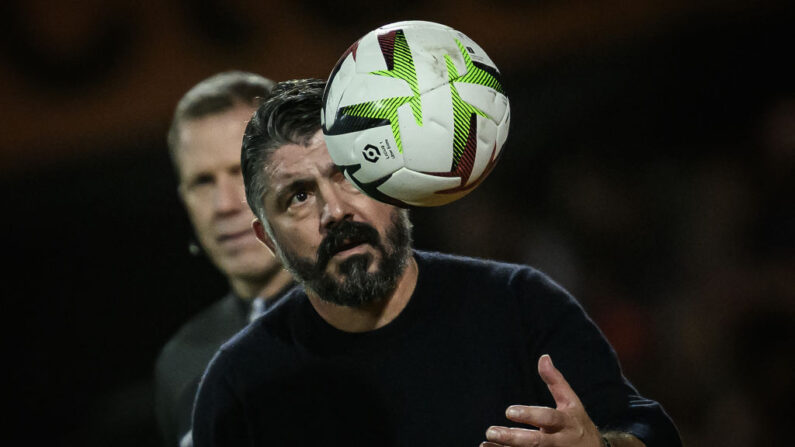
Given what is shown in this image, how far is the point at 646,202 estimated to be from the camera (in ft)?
14.6

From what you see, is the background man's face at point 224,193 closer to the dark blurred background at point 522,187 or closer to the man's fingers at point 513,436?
the dark blurred background at point 522,187

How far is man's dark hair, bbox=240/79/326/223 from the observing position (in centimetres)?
212

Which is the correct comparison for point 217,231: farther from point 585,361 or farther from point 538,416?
point 538,416

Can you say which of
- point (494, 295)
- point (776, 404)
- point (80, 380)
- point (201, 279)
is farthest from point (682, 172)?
point (80, 380)

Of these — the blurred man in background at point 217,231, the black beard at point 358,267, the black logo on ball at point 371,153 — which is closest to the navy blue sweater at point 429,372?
the black beard at point 358,267

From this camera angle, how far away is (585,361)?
2.03 meters

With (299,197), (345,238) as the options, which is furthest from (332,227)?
(299,197)

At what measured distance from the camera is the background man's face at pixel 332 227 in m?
2.03

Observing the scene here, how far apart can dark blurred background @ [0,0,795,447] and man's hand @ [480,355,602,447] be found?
238 centimetres

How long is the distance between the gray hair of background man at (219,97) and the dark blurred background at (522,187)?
82 centimetres

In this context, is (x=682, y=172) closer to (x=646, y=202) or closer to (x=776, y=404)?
(x=646, y=202)

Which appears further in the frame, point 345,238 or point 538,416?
point 345,238

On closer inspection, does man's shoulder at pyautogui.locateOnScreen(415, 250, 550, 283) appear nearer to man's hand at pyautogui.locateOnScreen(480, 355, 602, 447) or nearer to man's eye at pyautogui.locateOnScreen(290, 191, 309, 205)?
man's eye at pyautogui.locateOnScreen(290, 191, 309, 205)

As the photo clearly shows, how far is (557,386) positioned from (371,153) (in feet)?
1.84
